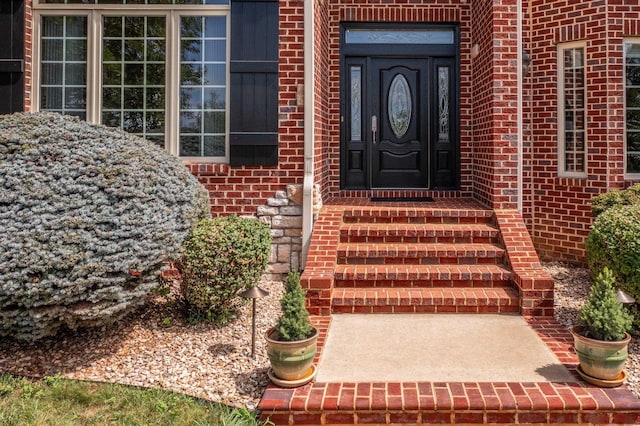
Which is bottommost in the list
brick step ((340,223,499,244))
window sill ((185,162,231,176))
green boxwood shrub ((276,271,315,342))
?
green boxwood shrub ((276,271,315,342))

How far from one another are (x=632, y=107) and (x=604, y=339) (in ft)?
13.9

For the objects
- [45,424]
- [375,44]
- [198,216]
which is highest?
[375,44]

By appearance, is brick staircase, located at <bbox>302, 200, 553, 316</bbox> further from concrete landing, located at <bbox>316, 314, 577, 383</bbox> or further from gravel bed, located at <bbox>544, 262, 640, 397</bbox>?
gravel bed, located at <bbox>544, 262, 640, 397</bbox>

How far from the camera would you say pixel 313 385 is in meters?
3.13

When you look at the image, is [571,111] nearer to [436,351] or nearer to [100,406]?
[436,351]

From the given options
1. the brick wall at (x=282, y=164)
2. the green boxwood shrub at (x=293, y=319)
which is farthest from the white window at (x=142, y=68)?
the green boxwood shrub at (x=293, y=319)

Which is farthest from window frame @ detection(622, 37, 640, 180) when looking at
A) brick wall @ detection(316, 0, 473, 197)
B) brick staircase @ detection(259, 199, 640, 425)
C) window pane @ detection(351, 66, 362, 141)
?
window pane @ detection(351, 66, 362, 141)

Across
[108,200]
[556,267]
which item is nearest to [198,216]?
[108,200]

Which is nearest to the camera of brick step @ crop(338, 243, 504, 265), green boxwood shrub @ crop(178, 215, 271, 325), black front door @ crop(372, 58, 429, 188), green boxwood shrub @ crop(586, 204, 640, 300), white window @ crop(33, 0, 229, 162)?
green boxwood shrub @ crop(586, 204, 640, 300)

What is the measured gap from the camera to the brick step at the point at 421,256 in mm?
4902

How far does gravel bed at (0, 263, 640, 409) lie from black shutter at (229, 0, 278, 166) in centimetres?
177

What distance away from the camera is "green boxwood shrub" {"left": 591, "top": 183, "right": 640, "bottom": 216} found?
5.23 meters

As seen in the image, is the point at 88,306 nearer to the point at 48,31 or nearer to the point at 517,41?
the point at 48,31

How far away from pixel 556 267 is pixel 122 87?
219 inches
